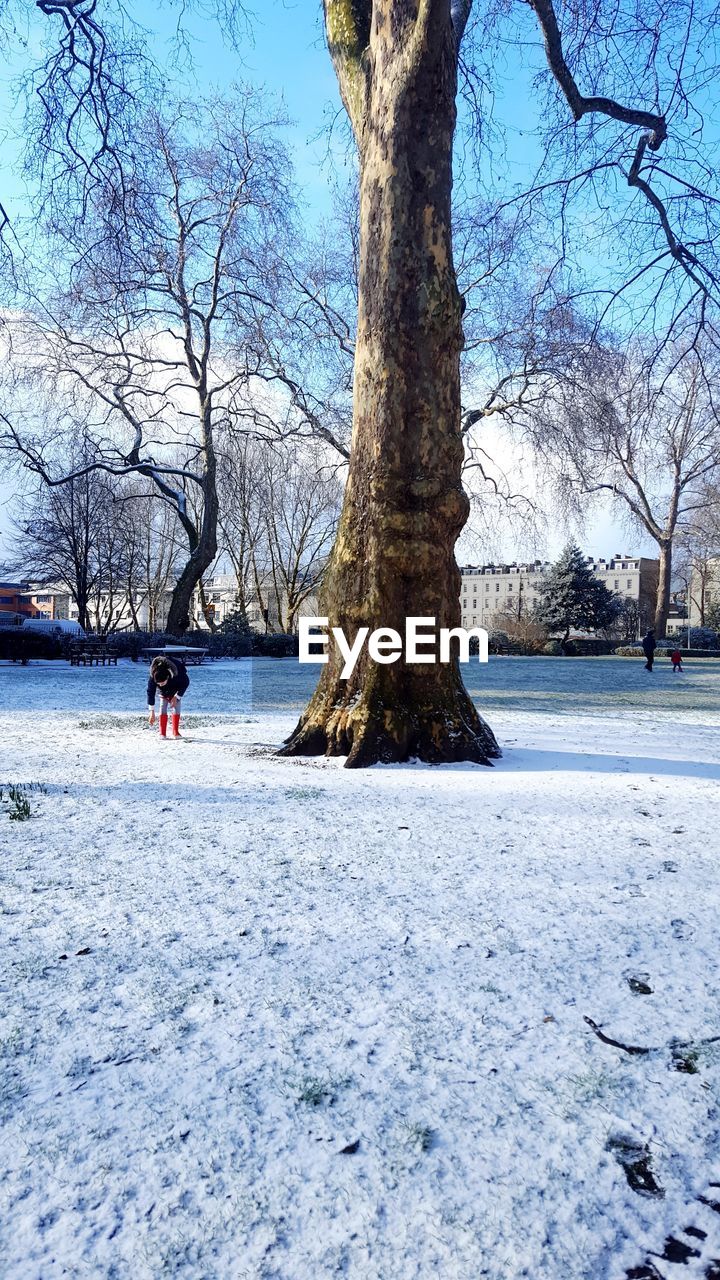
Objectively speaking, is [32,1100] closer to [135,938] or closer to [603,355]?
[135,938]

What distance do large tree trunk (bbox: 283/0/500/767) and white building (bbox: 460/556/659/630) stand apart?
244ft

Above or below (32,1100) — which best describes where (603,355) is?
above

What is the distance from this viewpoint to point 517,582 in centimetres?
10644

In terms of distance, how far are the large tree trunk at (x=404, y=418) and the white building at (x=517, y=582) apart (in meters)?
74.5

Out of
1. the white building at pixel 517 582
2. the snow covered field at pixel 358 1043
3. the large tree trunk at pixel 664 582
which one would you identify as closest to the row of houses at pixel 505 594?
the white building at pixel 517 582

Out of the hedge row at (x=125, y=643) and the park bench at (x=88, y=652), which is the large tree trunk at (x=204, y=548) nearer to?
the hedge row at (x=125, y=643)

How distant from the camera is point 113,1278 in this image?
4.17ft

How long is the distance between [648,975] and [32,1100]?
187 cm

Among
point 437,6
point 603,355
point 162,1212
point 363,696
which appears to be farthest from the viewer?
point 603,355

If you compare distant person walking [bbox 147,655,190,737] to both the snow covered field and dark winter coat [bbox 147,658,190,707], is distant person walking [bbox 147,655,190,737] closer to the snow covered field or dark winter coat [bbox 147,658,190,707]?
dark winter coat [bbox 147,658,190,707]

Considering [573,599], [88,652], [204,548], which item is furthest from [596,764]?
[573,599]

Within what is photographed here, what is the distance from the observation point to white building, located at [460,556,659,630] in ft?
297

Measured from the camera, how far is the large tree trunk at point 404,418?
20.2ft

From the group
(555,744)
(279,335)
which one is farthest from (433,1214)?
(279,335)
